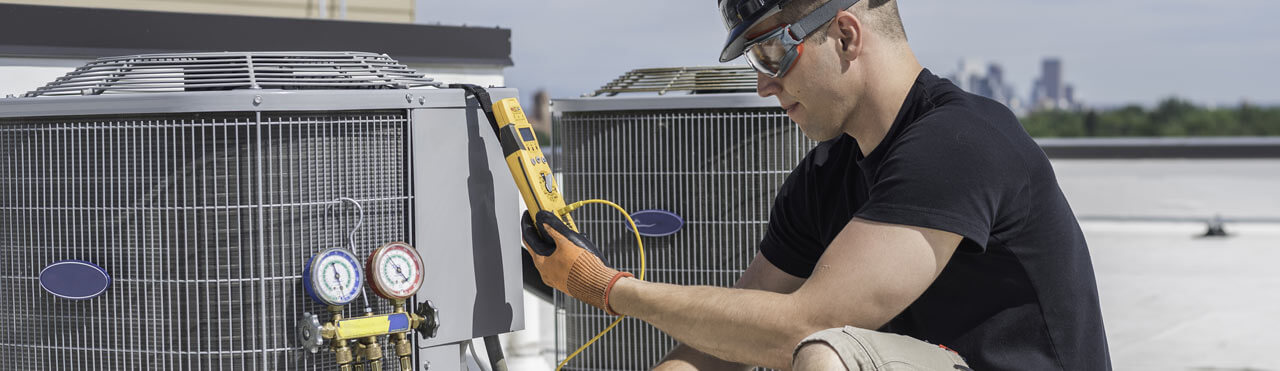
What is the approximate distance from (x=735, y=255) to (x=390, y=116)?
160 centimetres

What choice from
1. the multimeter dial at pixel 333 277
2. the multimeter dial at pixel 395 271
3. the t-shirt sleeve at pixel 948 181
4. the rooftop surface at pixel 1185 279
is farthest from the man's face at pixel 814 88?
the rooftop surface at pixel 1185 279

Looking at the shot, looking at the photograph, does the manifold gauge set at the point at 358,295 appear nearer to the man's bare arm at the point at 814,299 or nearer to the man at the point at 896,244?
the man at the point at 896,244

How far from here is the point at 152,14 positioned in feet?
15.8

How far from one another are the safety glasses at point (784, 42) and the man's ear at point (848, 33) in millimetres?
19

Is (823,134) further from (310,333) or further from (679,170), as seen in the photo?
(679,170)

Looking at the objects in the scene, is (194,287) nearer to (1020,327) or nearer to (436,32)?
(1020,327)

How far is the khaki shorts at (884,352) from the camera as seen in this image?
7.28 ft

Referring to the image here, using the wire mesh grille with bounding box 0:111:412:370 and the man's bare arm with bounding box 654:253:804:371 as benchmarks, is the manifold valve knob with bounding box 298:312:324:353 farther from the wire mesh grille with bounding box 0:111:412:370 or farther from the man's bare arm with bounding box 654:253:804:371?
the man's bare arm with bounding box 654:253:804:371

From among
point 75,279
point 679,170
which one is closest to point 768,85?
point 679,170

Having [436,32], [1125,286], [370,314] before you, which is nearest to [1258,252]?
[1125,286]

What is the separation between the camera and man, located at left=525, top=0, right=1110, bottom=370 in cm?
220

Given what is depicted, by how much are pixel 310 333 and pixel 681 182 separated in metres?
1.65

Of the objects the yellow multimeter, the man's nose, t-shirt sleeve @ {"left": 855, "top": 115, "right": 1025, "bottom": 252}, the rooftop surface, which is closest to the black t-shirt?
t-shirt sleeve @ {"left": 855, "top": 115, "right": 1025, "bottom": 252}

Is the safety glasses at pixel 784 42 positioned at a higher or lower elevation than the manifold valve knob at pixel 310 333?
higher
